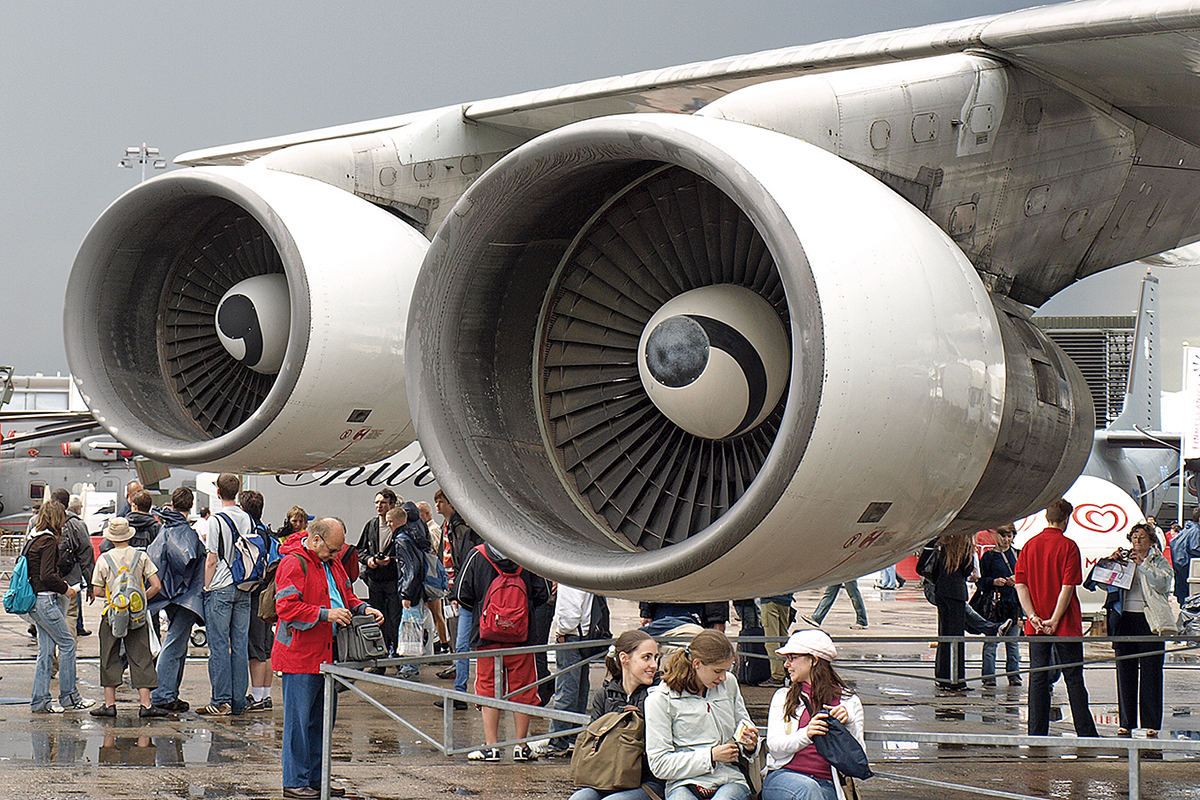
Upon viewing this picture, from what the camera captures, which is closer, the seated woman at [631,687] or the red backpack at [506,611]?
the seated woman at [631,687]

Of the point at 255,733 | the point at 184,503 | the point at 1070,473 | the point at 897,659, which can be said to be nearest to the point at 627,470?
the point at 1070,473

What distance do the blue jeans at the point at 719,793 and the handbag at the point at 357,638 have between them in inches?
86.5

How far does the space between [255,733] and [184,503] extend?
6.16 ft

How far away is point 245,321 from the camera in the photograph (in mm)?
5234

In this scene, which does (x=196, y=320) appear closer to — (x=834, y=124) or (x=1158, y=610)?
(x=834, y=124)

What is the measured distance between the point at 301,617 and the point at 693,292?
3186mm

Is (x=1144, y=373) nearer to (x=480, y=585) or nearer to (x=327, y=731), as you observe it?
(x=480, y=585)

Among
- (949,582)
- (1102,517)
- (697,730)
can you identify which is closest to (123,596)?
(697,730)

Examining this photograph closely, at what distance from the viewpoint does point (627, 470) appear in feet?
14.0

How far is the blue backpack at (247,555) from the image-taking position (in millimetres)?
8688

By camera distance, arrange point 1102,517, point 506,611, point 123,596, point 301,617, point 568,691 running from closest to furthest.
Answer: point 301,617 < point 506,611 < point 568,691 < point 123,596 < point 1102,517

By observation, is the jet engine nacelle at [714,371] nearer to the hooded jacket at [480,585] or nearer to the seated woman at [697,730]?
the seated woman at [697,730]

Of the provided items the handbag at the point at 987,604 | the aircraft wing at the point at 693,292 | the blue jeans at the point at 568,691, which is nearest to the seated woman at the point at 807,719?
the aircraft wing at the point at 693,292

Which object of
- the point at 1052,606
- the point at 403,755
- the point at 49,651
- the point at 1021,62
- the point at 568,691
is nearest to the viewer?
the point at 1021,62
